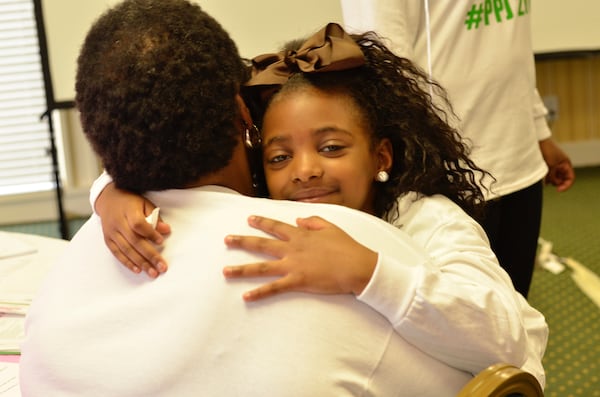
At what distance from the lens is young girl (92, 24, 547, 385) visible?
0.77m

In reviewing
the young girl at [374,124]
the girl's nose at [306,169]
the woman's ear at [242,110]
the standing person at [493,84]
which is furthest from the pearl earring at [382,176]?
the standing person at [493,84]

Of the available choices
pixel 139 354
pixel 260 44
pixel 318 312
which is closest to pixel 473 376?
pixel 318 312

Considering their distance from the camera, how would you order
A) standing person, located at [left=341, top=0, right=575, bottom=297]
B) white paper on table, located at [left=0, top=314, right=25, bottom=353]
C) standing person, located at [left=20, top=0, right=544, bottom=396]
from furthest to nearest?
standing person, located at [left=341, top=0, right=575, bottom=297]
white paper on table, located at [left=0, top=314, right=25, bottom=353]
standing person, located at [left=20, top=0, right=544, bottom=396]

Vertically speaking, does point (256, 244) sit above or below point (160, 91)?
below

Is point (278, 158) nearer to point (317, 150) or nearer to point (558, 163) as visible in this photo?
point (317, 150)

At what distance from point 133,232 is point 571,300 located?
2518mm

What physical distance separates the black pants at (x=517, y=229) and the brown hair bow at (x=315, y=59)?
2.48 feet

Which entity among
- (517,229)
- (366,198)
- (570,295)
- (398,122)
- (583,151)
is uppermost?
(398,122)

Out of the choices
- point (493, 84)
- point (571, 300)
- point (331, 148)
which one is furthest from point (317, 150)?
point (571, 300)

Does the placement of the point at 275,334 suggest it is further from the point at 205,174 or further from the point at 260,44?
the point at 260,44

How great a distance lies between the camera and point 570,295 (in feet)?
9.98

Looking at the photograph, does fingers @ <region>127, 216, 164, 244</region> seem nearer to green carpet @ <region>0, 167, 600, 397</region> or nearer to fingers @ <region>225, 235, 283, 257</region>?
fingers @ <region>225, 235, 283, 257</region>

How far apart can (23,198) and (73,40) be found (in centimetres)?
152

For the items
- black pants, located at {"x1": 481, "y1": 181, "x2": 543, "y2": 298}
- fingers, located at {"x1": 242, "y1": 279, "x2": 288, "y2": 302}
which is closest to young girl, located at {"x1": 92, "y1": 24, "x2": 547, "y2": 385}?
fingers, located at {"x1": 242, "y1": 279, "x2": 288, "y2": 302}
